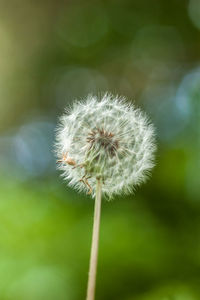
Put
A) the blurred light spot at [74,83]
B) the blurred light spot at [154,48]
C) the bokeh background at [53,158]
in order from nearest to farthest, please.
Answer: the bokeh background at [53,158], the blurred light spot at [154,48], the blurred light spot at [74,83]

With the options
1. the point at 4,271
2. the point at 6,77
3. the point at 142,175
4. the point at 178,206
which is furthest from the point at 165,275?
the point at 6,77

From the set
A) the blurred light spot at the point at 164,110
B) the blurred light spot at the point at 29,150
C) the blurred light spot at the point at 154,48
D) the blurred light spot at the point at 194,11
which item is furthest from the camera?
the blurred light spot at the point at 154,48

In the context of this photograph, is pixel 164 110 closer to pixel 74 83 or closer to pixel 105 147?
pixel 74 83

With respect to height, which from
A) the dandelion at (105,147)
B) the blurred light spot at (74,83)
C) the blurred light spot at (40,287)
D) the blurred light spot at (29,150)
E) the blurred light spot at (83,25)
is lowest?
the blurred light spot at (40,287)

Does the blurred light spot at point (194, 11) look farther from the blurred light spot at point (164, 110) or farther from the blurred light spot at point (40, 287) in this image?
the blurred light spot at point (40, 287)

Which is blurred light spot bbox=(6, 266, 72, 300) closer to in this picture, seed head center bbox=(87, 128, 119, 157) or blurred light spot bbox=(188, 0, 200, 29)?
seed head center bbox=(87, 128, 119, 157)

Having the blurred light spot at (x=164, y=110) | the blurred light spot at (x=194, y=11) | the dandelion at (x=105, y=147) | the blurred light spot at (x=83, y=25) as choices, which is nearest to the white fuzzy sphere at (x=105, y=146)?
the dandelion at (x=105, y=147)

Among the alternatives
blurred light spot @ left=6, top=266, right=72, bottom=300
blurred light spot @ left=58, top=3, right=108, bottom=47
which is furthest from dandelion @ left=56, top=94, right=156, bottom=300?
blurred light spot @ left=58, top=3, right=108, bottom=47
